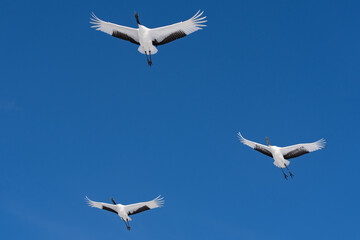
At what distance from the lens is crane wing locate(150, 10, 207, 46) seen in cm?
2791

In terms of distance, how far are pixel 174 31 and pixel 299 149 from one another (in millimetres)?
12745

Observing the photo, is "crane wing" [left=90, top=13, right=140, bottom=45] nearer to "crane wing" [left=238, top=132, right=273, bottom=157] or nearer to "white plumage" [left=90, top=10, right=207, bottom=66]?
"white plumage" [left=90, top=10, right=207, bottom=66]

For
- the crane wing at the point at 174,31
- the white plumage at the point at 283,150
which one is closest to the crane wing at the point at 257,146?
the white plumage at the point at 283,150

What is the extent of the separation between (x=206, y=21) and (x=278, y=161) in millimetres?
12693

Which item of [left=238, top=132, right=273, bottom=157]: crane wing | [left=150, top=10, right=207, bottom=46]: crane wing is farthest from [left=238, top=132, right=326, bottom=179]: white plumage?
[left=150, top=10, right=207, bottom=46]: crane wing

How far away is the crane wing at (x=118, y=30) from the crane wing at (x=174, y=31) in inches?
50.7

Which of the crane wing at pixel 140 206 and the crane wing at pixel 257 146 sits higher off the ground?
the crane wing at pixel 257 146

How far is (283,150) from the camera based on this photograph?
113ft

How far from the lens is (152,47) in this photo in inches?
1177

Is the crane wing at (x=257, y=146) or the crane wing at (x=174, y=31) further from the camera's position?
the crane wing at (x=257, y=146)

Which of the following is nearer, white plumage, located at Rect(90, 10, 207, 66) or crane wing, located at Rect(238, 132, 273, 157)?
A: white plumage, located at Rect(90, 10, 207, 66)

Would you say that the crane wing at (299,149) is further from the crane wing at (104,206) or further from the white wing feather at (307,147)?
the crane wing at (104,206)

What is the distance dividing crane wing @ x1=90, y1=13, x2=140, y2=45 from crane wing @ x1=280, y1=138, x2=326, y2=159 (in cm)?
1328

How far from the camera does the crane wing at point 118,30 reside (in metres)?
29.6
